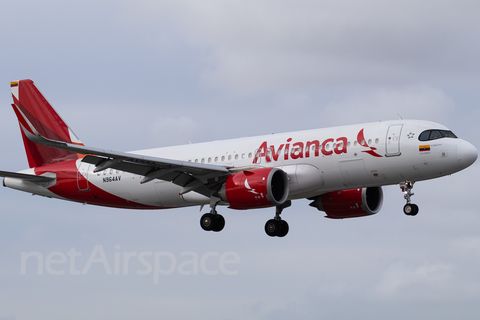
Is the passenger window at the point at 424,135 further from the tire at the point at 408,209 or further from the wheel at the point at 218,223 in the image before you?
the wheel at the point at 218,223

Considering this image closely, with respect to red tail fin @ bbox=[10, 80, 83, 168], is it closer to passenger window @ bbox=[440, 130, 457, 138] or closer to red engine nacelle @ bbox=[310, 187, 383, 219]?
red engine nacelle @ bbox=[310, 187, 383, 219]

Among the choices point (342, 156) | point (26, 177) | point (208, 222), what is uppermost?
point (26, 177)

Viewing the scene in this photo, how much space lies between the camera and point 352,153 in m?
32.4

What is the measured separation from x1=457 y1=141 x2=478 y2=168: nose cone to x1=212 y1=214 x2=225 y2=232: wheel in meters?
11.9

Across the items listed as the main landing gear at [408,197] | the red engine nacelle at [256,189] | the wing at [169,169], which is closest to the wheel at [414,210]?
the main landing gear at [408,197]

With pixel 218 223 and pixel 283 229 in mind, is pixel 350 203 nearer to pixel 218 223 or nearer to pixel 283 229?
pixel 283 229

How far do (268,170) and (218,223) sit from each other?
468 cm

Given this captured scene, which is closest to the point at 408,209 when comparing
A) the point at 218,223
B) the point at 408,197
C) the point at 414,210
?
the point at 414,210

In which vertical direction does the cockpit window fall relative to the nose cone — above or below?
above

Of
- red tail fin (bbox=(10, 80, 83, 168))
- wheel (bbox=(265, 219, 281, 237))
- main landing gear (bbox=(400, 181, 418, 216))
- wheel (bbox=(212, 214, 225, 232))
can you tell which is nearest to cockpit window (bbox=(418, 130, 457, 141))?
main landing gear (bbox=(400, 181, 418, 216))

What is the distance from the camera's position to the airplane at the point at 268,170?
1243 inches

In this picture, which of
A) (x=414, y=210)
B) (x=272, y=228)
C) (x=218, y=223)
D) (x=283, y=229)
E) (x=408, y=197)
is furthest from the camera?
(x=283, y=229)

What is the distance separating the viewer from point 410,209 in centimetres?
3198

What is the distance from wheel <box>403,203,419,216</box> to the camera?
3192cm
